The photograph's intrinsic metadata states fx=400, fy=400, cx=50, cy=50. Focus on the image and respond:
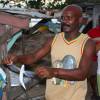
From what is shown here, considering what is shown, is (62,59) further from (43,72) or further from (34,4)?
(34,4)

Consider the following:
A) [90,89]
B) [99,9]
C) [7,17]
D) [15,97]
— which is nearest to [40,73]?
[7,17]

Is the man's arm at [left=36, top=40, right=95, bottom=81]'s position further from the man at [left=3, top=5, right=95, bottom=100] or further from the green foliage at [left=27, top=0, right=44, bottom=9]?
the green foliage at [left=27, top=0, right=44, bottom=9]

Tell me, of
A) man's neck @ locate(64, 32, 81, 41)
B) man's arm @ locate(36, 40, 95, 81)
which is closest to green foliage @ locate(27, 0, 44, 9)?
man's neck @ locate(64, 32, 81, 41)

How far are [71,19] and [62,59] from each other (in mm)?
338

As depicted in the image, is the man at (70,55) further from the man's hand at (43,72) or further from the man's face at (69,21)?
the man's hand at (43,72)

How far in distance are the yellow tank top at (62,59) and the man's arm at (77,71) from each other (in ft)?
0.19

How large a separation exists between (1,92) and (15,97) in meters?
2.88

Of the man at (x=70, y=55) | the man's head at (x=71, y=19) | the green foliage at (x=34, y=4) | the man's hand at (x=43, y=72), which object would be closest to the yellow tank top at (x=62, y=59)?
the man at (x=70, y=55)

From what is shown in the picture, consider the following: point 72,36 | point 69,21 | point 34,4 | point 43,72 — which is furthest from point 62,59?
point 34,4

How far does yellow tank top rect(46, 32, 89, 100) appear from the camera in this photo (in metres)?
3.27

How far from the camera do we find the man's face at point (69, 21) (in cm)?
327

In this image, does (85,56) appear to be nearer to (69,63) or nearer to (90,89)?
(69,63)

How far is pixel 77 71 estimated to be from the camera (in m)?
3.09

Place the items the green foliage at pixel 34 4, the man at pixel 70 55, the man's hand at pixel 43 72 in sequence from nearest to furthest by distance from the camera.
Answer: the man's hand at pixel 43 72 < the man at pixel 70 55 < the green foliage at pixel 34 4
